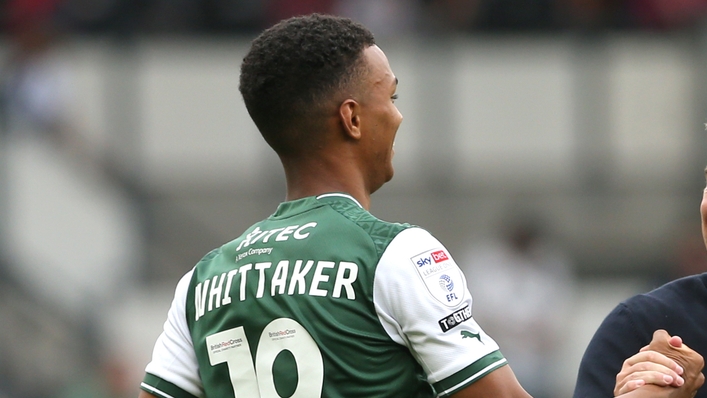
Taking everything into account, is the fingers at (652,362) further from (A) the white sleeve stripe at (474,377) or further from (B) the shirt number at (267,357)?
(B) the shirt number at (267,357)

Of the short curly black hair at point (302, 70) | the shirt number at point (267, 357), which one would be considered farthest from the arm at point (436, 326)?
the short curly black hair at point (302, 70)

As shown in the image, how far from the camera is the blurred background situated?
11.9 meters

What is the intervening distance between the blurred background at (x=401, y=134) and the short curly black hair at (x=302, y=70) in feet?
28.4

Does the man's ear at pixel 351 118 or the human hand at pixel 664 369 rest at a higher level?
the man's ear at pixel 351 118

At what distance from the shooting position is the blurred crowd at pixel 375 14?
→ 1238cm

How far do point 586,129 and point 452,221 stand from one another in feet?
5.35

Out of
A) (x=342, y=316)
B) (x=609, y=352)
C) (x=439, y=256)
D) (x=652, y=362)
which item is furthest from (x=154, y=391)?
(x=652, y=362)

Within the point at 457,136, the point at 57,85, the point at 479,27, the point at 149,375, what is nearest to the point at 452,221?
the point at 457,136

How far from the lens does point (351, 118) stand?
3.28m

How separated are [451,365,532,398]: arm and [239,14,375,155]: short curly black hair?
78 centimetres

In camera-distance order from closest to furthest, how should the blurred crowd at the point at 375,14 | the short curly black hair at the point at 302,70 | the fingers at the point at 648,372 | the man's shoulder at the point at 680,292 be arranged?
the fingers at the point at 648,372 < the short curly black hair at the point at 302,70 < the man's shoulder at the point at 680,292 < the blurred crowd at the point at 375,14

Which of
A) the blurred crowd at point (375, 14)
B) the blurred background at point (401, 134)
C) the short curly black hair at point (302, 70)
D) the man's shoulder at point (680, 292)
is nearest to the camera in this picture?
the short curly black hair at point (302, 70)

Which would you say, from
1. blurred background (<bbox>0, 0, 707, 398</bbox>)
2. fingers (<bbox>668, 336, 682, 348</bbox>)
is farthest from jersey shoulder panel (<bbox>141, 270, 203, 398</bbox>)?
blurred background (<bbox>0, 0, 707, 398</bbox>)

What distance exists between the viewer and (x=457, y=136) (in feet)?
41.3
